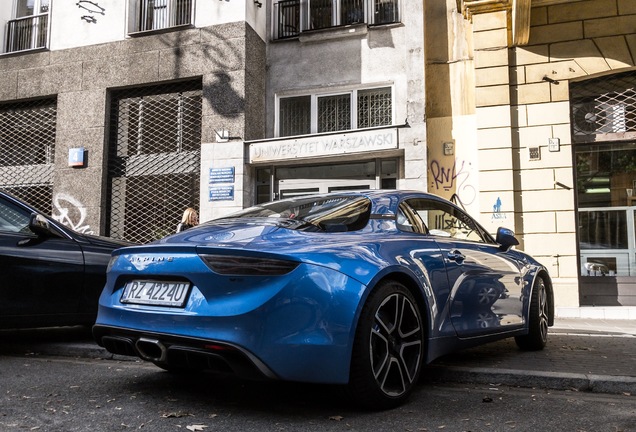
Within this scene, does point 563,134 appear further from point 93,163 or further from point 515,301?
point 93,163

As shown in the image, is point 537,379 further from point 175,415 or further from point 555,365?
point 175,415

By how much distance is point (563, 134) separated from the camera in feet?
34.3

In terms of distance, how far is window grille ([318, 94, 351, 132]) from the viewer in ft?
40.6

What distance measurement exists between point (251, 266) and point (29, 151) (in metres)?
13.1

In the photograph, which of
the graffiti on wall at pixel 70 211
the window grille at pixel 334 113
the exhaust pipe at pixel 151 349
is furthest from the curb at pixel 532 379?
the graffiti on wall at pixel 70 211

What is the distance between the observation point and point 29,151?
554 inches

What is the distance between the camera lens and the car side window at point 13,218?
532cm

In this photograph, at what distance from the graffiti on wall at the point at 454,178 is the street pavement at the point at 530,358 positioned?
12.9 feet

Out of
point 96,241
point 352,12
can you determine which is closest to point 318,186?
point 352,12

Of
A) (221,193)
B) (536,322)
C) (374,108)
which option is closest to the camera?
(536,322)

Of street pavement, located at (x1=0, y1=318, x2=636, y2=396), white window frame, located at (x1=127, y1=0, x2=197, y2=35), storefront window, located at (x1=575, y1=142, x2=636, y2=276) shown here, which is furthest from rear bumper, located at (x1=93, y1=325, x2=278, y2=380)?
white window frame, located at (x1=127, y1=0, x2=197, y2=35)

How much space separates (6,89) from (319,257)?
1386cm

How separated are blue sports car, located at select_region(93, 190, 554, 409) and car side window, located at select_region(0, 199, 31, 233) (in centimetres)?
229

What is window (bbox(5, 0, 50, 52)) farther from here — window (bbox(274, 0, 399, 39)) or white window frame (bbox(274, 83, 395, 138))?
white window frame (bbox(274, 83, 395, 138))
